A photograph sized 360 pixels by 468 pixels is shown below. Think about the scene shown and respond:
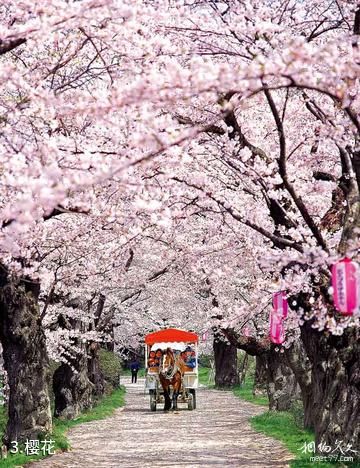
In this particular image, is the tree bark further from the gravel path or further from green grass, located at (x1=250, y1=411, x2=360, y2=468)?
green grass, located at (x1=250, y1=411, x2=360, y2=468)

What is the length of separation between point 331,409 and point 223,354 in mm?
28744

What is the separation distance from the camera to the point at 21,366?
14.7 meters

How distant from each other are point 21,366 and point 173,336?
41.9 feet

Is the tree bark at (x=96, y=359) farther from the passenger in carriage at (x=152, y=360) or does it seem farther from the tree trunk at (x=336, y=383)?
the tree trunk at (x=336, y=383)

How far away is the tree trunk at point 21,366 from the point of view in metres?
14.5

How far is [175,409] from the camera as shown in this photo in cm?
2648

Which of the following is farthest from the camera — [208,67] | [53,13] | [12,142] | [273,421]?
[273,421]

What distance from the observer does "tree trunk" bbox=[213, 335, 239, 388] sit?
4019 cm

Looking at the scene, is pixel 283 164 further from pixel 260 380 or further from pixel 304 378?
pixel 260 380

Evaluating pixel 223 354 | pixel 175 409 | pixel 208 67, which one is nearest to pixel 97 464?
pixel 208 67

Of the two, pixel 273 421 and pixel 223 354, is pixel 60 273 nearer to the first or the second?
pixel 273 421

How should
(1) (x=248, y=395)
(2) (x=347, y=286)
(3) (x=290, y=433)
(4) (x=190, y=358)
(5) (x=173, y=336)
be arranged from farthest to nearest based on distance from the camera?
(1) (x=248, y=395) → (4) (x=190, y=358) → (5) (x=173, y=336) → (3) (x=290, y=433) → (2) (x=347, y=286)

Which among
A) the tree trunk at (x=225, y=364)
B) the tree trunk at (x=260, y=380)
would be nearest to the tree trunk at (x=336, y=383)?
the tree trunk at (x=260, y=380)

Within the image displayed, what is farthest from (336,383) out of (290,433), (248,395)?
(248,395)
